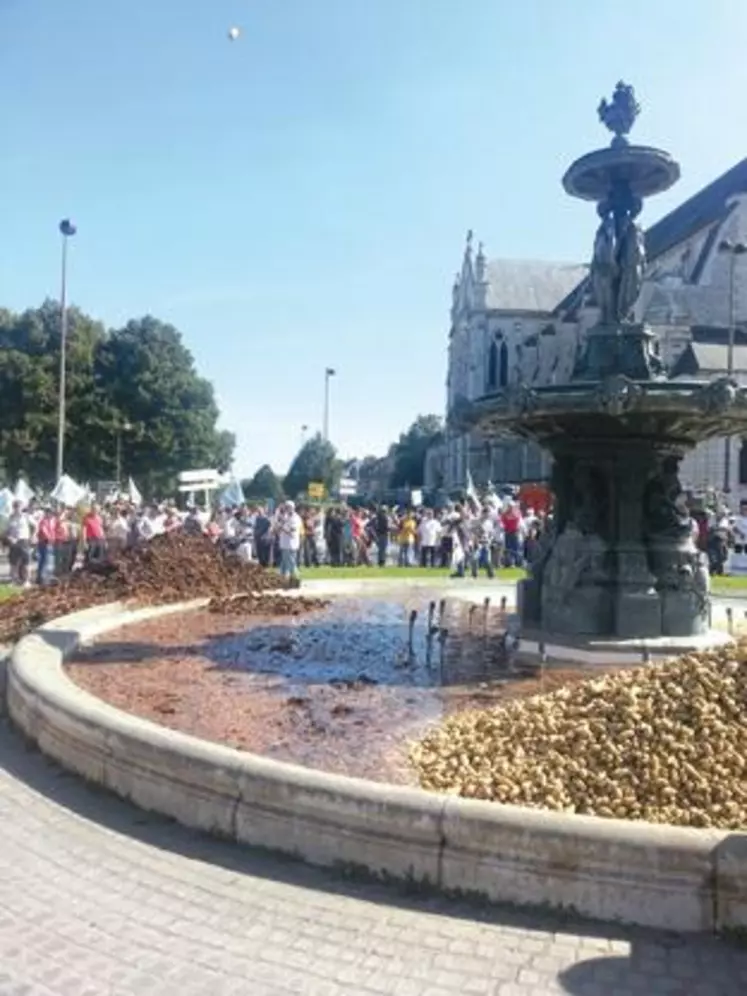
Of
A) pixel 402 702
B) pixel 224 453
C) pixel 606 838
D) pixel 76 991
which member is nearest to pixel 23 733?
pixel 402 702

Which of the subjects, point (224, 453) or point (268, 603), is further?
point (224, 453)

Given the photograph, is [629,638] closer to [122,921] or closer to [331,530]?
[122,921]

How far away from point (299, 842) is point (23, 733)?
3.44m

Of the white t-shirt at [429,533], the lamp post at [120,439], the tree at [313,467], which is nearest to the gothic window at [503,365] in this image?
the tree at [313,467]

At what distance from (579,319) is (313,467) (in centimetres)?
3257

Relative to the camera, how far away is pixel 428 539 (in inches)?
1036

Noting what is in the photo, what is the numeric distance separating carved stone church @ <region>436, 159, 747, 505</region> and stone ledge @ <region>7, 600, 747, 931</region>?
2856 cm

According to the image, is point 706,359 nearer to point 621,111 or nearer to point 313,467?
point 313,467

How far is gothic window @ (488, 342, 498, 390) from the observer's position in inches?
4375

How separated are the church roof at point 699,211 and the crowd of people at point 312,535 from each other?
5306 centimetres

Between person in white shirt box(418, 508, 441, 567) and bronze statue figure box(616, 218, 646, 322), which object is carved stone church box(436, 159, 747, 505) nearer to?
person in white shirt box(418, 508, 441, 567)

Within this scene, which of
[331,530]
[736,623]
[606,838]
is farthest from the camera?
[331,530]

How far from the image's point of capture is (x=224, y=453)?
66312 mm

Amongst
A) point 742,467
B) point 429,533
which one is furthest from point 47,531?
point 742,467
